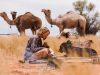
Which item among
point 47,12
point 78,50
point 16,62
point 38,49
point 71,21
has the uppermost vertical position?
point 47,12

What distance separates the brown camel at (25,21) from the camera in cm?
2525

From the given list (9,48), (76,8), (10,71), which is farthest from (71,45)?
(76,8)

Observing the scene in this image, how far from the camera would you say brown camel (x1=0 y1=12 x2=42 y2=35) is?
25250 millimetres

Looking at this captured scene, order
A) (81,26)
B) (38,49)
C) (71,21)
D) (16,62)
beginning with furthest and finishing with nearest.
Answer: (81,26)
(71,21)
(16,62)
(38,49)

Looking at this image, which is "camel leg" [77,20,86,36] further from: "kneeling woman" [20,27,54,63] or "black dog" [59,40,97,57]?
"kneeling woman" [20,27,54,63]

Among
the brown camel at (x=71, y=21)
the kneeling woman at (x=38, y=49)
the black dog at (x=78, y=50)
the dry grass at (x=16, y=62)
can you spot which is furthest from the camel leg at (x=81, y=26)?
the kneeling woman at (x=38, y=49)

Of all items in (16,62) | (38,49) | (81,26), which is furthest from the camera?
(81,26)

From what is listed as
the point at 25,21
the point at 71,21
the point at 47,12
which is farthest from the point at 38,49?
the point at 25,21

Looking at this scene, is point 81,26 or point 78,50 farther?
point 81,26

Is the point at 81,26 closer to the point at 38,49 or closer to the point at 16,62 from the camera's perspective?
the point at 16,62

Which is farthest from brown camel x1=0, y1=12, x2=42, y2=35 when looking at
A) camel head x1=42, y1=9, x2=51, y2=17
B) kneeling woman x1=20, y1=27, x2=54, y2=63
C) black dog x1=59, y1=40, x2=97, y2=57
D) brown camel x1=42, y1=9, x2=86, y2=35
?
kneeling woman x1=20, y1=27, x2=54, y2=63

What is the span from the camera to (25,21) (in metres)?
25.6

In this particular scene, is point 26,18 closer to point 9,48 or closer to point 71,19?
point 71,19

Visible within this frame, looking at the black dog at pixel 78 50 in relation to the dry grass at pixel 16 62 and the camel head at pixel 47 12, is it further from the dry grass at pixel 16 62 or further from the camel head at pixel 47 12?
the camel head at pixel 47 12
